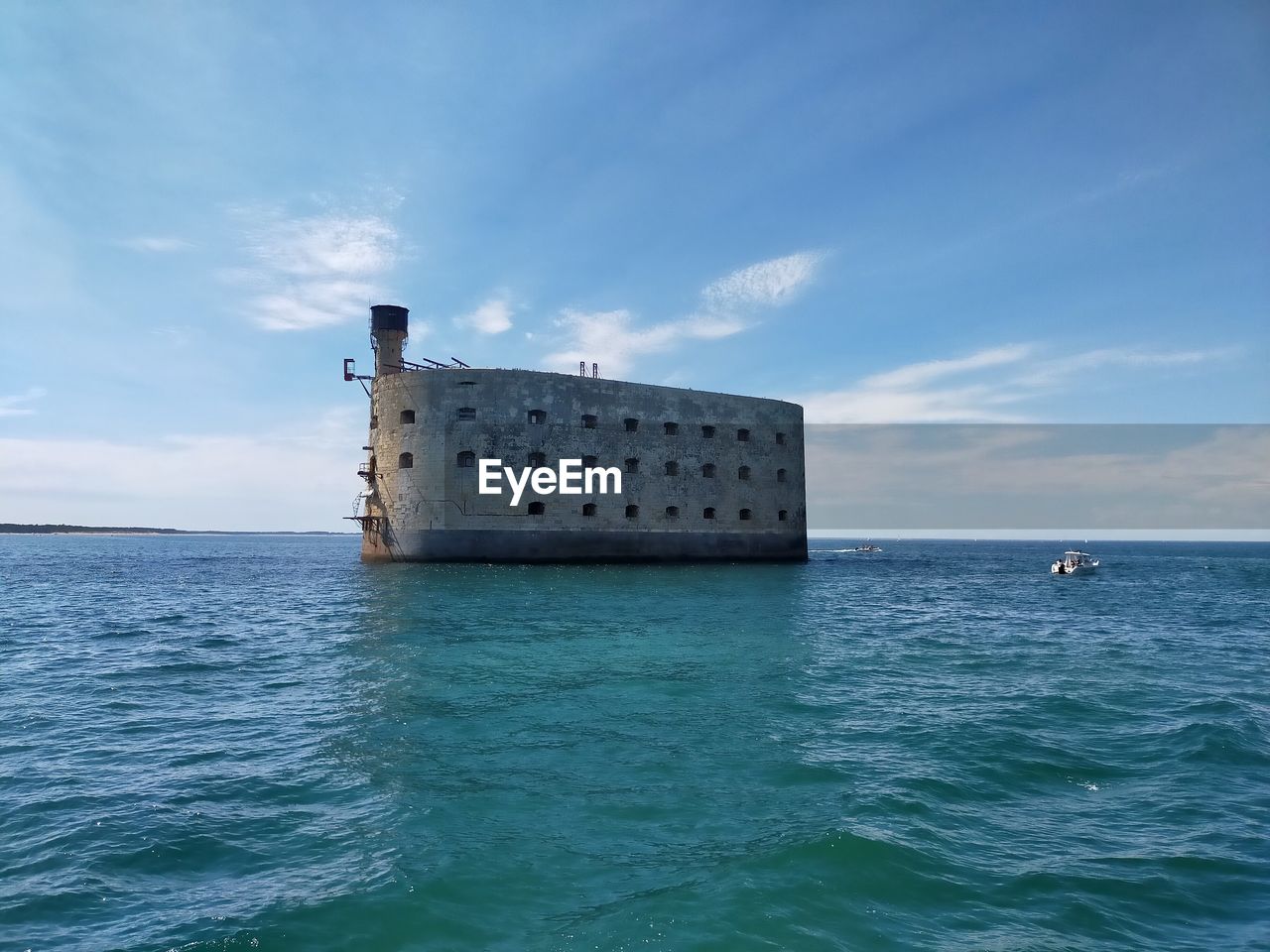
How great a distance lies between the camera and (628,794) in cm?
562

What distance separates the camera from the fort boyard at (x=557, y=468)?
30438mm

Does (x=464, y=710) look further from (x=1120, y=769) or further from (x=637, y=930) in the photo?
(x=1120, y=769)

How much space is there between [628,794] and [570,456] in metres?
26.7

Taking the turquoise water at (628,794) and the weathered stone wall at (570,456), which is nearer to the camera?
the turquoise water at (628,794)

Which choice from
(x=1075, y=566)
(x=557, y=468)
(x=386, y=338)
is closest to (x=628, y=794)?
(x=557, y=468)

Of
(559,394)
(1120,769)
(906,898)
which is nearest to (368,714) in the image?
(906,898)

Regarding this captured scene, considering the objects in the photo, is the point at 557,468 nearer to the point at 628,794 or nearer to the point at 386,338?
the point at 386,338

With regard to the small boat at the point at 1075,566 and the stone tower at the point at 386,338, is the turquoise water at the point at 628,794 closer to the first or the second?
the stone tower at the point at 386,338

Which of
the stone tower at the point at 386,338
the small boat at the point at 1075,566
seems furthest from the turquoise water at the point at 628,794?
the small boat at the point at 1075,566

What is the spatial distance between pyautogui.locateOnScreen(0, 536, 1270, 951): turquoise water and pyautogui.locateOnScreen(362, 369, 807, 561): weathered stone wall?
17.3 m

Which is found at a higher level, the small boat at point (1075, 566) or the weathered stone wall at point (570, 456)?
the weathered stone wall at point (570, 456)

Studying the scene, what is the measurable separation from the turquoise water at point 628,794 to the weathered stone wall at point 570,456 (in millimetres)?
17338

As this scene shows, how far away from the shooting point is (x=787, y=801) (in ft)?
18.1

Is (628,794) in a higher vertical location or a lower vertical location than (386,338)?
lower
